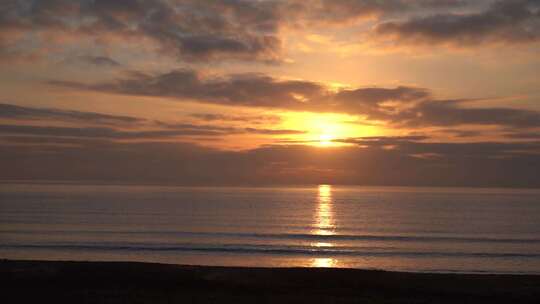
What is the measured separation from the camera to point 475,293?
70.7ft

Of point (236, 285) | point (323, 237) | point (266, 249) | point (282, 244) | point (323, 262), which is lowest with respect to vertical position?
point (323, 237)

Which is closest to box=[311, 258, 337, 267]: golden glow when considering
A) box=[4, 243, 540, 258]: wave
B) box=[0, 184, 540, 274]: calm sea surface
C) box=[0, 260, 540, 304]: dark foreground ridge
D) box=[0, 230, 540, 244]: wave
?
box=[0, 184, 540, 274]: calm sea surface

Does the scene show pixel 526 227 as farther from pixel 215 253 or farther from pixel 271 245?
pixel 215 253

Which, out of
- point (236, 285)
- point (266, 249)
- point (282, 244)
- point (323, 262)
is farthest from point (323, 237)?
point (236, 285)

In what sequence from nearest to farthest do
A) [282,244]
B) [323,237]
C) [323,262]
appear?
[323,262], [282,244], [323,237]

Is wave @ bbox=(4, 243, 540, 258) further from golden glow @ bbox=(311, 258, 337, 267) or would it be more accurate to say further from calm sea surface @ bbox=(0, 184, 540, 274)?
golden glow @ bbox=(311, 258, 337, 267)

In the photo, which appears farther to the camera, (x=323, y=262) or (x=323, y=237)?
(x=323, y=237)

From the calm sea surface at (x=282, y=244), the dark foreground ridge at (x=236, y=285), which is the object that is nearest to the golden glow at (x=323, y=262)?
the calm sea surface at (x=282, y=244)

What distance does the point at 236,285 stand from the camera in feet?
73.8

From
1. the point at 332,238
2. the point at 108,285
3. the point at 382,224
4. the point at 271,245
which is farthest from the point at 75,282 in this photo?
the point at 382,224

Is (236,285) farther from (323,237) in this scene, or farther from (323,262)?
(323,237)

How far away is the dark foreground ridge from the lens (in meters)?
19.3

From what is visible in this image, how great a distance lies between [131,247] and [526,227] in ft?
176

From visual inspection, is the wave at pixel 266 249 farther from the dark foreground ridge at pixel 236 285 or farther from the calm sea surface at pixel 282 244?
the dark foreground ridge at pixel 236 285
